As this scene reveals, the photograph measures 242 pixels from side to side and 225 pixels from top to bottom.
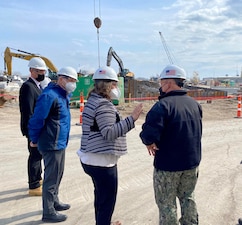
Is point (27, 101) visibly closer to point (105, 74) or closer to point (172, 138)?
point (105, 74)

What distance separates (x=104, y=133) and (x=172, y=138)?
688 mm

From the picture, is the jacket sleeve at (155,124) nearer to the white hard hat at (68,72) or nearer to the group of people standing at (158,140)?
the group of people standing at (158,140)

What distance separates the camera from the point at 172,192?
3.40 meters

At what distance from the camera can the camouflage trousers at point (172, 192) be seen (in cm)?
336

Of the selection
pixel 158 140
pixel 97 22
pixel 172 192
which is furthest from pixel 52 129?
pixel 97 22

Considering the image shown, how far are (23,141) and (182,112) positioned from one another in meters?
7.37

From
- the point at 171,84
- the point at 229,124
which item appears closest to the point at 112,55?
the point at 229,124

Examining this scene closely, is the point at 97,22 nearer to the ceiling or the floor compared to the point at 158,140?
nearer to the ceiling

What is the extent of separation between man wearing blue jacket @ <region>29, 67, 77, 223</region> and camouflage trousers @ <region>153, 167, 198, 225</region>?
146 centimetres

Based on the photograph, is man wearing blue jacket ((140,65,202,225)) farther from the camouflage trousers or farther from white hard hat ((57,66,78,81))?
white hard hat ((57,66,78,81))

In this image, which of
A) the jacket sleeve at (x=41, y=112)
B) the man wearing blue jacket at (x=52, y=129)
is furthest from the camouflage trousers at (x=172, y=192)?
the jacket sleeve at (x=41, y=112)

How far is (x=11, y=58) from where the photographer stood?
91.0 ft

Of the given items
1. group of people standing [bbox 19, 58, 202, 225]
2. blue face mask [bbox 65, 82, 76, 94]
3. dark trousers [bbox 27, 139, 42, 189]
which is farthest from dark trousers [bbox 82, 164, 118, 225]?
dark trousers [bbox 27, 139, 42, 189]

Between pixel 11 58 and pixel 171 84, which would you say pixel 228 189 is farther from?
pixel 11 58
